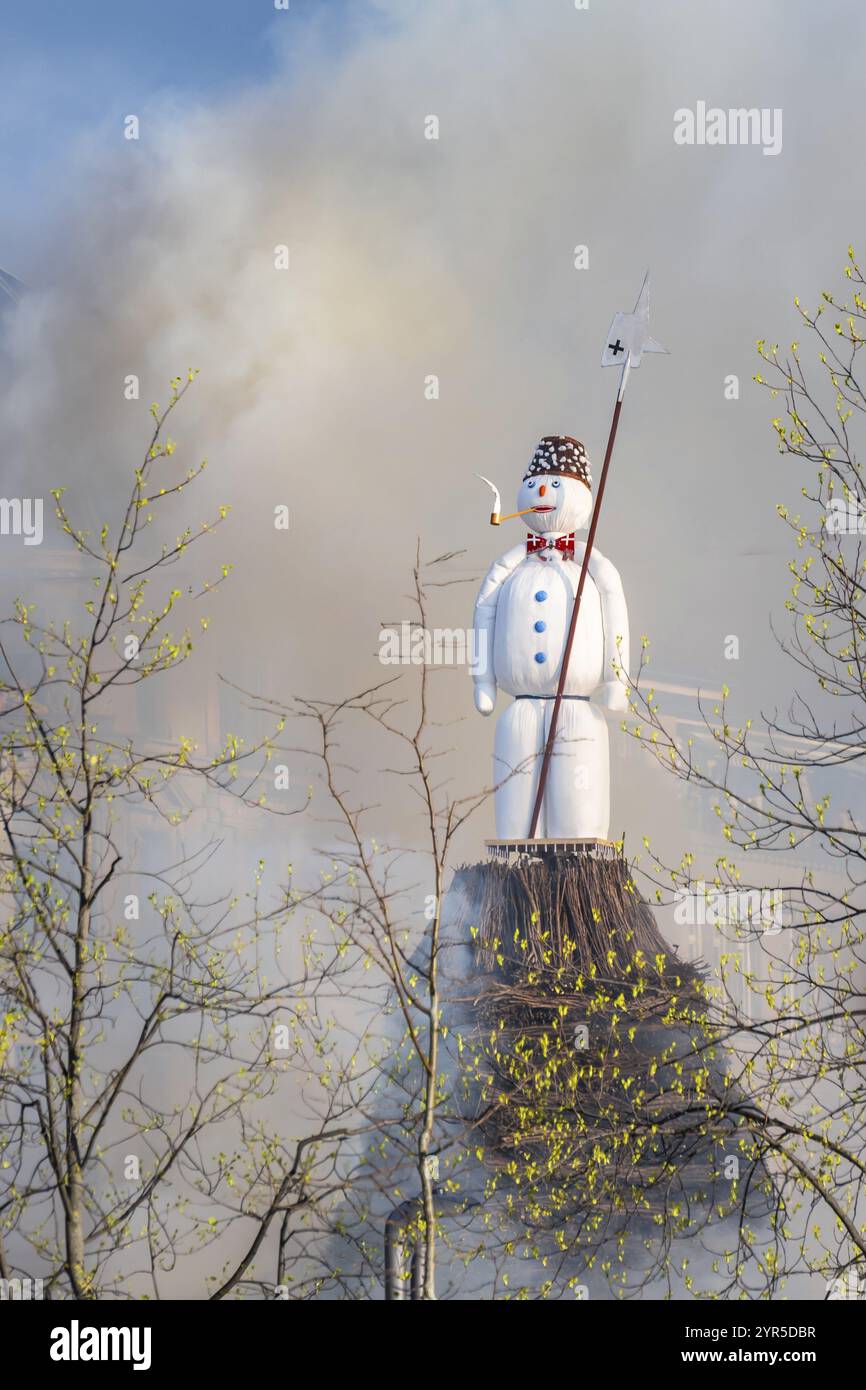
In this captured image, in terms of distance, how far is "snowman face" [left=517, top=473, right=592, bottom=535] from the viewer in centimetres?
1148

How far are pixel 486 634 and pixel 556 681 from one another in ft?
2.23

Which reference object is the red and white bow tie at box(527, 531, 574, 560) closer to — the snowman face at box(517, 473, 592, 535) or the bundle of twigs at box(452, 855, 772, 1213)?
the snowman face at box(517, 473, 592, 535)

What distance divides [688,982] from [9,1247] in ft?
22.8

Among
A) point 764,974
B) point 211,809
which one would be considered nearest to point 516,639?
point 211,809

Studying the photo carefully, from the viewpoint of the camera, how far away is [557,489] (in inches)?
452

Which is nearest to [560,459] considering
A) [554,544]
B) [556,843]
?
[554,544]

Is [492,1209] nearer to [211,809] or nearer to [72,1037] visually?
[72,1037]

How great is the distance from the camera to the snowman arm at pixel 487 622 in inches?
456

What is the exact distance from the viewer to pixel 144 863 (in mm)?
18172

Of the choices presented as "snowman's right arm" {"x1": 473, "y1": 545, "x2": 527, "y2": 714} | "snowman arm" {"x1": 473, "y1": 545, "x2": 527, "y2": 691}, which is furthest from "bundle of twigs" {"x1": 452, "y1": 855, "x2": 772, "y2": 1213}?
"snowman arm" {"x1": 473, "y1": 545, "x2": 527, "y2": 691}

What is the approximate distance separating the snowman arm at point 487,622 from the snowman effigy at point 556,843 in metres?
0.01
